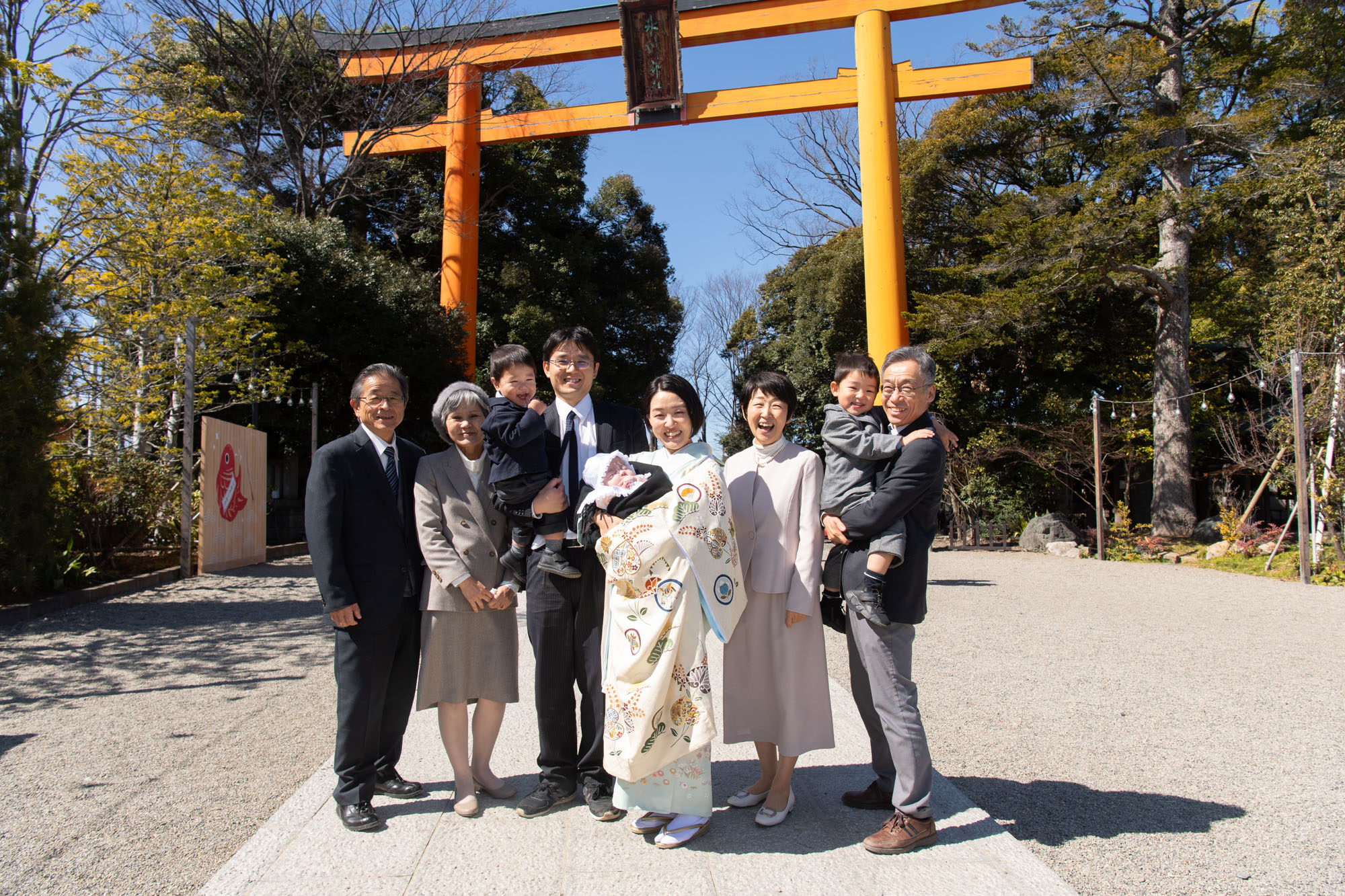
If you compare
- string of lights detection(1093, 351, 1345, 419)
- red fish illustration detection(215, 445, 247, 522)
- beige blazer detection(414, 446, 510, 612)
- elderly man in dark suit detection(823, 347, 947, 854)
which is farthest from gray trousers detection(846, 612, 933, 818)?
string of lights detection(1093, 351, 1345, 419)

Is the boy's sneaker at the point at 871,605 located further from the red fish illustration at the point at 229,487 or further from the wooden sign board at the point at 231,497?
the red fish illustration at the point at 229,487

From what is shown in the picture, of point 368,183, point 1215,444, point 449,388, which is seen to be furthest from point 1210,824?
point 368,183

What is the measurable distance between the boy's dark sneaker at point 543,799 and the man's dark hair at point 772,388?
1407mm

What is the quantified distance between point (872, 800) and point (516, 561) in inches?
56.1

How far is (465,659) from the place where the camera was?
8.59 feet

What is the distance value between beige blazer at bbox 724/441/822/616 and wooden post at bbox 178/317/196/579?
23.3ft

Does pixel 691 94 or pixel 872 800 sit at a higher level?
pixel 691 94

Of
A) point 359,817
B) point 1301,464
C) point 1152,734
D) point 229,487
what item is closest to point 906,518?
point 359,817

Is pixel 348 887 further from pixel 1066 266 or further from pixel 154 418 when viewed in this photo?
pixel 1066 266

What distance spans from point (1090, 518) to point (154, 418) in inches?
596

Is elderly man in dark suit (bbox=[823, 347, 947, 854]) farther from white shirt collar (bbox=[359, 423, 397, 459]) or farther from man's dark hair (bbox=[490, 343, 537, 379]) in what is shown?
white shirt collar (bbox=[359, 423, 397, 459])

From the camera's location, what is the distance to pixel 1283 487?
426 inches

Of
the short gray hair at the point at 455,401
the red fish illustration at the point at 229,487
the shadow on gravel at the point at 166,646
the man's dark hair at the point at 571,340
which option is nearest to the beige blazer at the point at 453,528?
the short gray hair at the point at 455,401

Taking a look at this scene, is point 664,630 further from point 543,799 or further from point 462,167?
point 462,167
